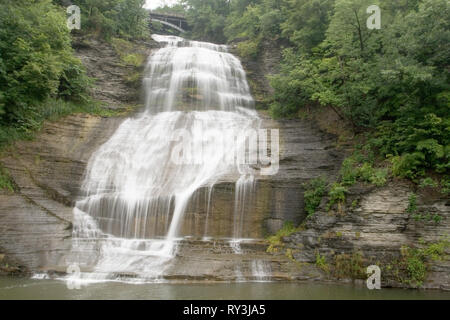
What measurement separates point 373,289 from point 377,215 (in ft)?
7.72

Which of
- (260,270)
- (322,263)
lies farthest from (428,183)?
(260,270)

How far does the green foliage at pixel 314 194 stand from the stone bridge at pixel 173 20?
34962mm

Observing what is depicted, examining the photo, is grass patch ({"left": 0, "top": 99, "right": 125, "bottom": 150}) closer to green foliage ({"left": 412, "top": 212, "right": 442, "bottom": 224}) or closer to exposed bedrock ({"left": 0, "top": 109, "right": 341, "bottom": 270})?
exposed bedrock ({"left": 0, "top": 109, "right": 341, "bottom": 270})

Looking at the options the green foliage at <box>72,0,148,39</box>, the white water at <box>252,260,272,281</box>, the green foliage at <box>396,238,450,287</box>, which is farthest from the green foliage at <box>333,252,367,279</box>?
the green foliage at <box>72,0,148,39</box>

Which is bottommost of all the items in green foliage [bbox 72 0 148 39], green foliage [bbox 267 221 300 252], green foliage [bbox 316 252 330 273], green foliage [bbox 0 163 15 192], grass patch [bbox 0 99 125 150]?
green foliage [bbox 316 252 330 273]

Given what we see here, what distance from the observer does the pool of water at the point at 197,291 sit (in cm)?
898

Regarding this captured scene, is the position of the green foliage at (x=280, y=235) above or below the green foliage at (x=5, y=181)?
below

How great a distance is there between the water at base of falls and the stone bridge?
842 inches

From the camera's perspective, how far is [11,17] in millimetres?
16328

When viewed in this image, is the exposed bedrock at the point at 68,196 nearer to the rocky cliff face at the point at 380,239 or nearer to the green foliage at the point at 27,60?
the green foliage at the point at 27,60

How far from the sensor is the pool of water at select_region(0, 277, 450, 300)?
29.5 feet

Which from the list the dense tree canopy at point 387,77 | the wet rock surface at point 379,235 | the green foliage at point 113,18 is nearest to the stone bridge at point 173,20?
the green foliage at point 113,18

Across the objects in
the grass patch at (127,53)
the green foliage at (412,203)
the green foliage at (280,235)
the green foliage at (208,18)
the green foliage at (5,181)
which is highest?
the green foliage at (208,18)
